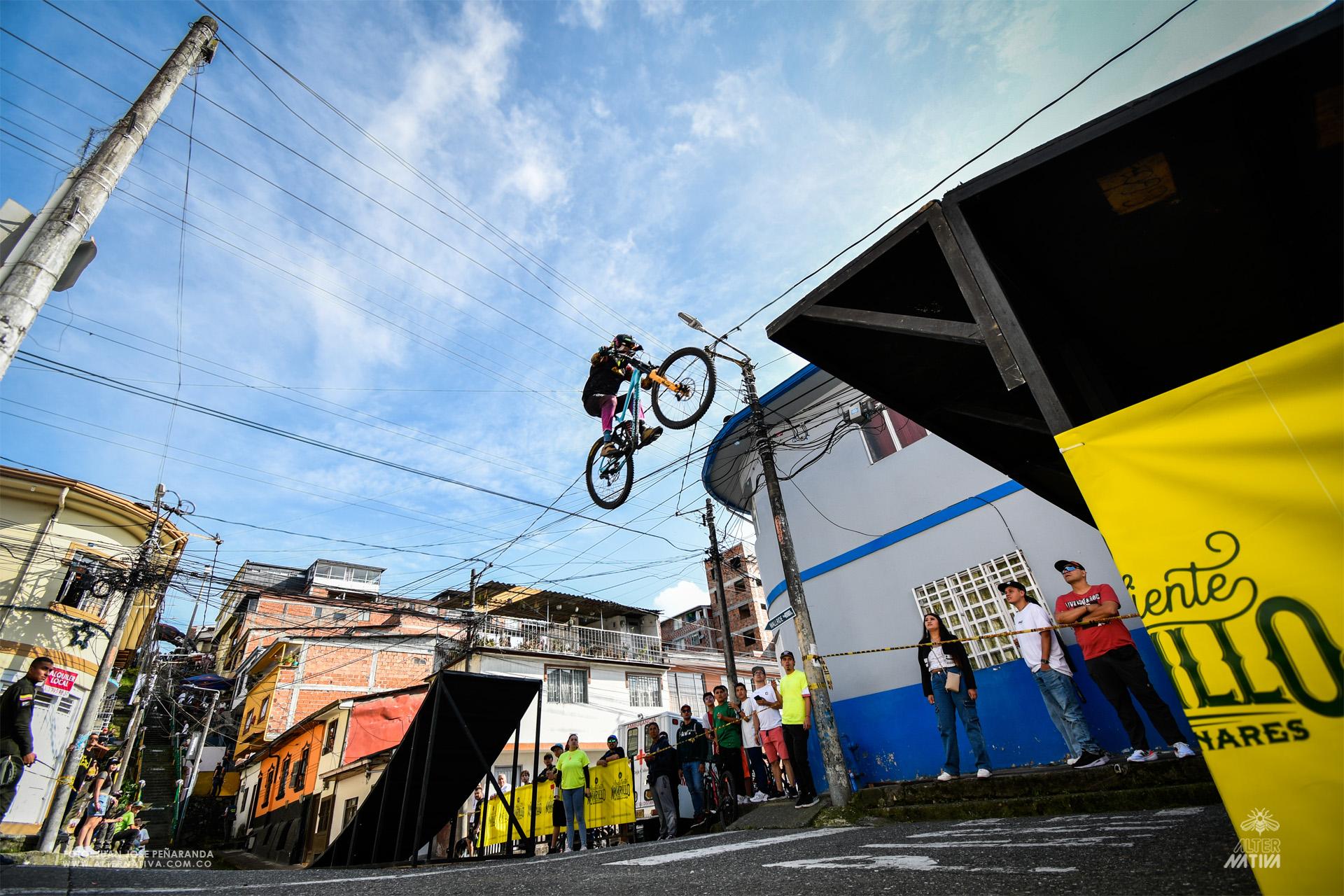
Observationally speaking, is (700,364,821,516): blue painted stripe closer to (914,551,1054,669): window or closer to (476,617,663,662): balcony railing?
(914,551,1054,669): window

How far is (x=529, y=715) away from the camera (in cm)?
2495

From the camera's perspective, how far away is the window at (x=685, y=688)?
3155cm

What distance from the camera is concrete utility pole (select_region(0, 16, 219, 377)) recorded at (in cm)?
443

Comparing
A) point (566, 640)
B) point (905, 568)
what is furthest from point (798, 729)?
point (566, 640)

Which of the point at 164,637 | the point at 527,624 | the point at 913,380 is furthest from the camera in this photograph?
the point at 164,637

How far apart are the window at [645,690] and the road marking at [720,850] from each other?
24104 mm

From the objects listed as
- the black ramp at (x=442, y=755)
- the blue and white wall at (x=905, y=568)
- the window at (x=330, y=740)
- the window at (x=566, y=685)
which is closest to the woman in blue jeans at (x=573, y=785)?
the black ramp at (x=442, y=755)

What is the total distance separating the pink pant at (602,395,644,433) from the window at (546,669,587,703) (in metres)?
19.4

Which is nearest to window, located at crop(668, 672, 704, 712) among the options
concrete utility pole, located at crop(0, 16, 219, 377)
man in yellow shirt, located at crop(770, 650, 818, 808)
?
man in yellow shirt, located at crop(770, 650, 818, 808)

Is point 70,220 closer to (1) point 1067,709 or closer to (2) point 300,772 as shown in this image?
(1) point 1067,709

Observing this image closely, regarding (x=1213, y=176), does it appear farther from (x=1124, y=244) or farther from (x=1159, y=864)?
(x=1159, y=864)

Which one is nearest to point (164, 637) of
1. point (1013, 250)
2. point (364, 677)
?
point (364, 677)

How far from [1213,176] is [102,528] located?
2494cm

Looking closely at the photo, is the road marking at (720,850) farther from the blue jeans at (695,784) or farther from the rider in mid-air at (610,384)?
the rider in mid-air at (610,384)
